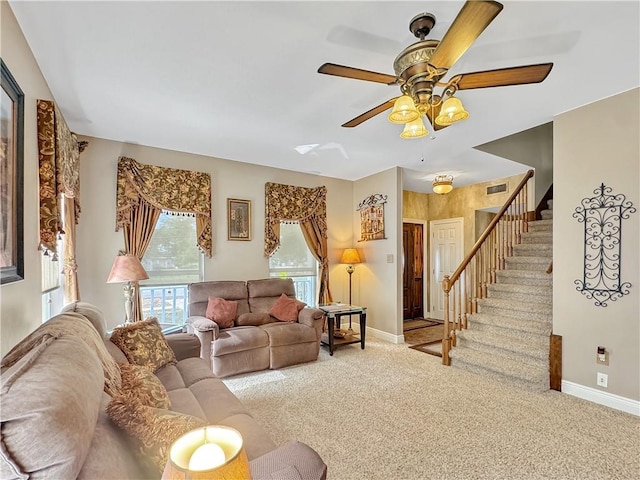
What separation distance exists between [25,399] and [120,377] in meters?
0.87

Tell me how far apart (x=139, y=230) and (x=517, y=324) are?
456cm

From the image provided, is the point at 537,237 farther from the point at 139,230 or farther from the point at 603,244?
the point at 139,230

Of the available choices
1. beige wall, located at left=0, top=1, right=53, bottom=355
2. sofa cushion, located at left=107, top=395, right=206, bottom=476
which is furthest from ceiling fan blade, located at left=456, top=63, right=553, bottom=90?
beige wall, located at left=0, top=1, right=53, bottom=355

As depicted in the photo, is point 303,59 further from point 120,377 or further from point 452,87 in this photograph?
point 120,377

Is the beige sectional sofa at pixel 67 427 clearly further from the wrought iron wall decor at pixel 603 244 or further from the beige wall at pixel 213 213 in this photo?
the wrought iron wall decor at pixel 603 244

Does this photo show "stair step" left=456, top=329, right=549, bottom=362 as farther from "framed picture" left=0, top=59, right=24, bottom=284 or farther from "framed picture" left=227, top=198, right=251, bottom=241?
"framed picture" left=0, top=59, right=24, bottom=284

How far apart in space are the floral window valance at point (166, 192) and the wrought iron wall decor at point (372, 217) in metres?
2.49

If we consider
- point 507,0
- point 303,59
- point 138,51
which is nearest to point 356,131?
point 303,59

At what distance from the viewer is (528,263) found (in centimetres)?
440

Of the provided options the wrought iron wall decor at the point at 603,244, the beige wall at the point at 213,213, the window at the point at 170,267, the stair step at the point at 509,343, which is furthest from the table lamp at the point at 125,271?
the wrought iron wall decor at the point at 603,244

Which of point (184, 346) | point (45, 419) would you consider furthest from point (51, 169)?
point (45, 419)

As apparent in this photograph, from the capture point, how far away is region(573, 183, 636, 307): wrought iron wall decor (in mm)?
2672

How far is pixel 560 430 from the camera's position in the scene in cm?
238

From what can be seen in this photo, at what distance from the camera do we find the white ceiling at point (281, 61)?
1.75 metres
